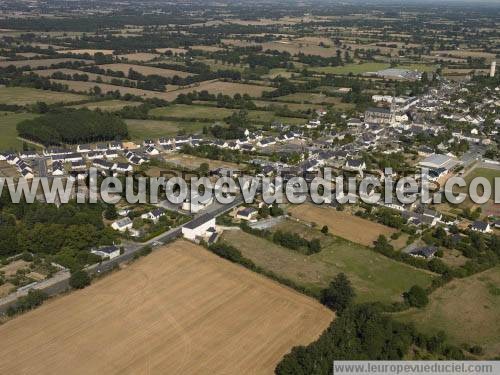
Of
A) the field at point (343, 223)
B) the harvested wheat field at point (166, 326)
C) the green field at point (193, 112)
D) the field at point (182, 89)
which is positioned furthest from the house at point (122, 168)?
the field at point (182, 89)

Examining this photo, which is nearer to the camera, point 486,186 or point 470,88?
point 486,186

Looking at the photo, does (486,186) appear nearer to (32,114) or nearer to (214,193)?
(214,193)

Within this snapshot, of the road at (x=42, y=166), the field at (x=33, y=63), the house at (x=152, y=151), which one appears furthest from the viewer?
the field at (x=33, y=63)

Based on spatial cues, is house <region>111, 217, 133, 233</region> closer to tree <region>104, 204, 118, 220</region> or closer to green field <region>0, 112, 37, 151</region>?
tree <region>104, 204, 118, 220</region>

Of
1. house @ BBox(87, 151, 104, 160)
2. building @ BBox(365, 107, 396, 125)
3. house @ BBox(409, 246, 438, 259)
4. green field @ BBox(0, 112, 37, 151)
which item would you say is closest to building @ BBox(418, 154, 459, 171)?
building @ BBox(365, 107, 396, 125)

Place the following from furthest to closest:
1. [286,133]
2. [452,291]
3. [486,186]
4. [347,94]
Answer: [347,94] < [286,133] < [486,186] < [452,291]

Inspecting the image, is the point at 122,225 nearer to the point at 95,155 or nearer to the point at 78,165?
the point at 78,165

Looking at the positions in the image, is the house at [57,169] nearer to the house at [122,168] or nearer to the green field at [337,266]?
the house at [122,168]

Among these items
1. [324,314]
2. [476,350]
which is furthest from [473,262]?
[324,314]
